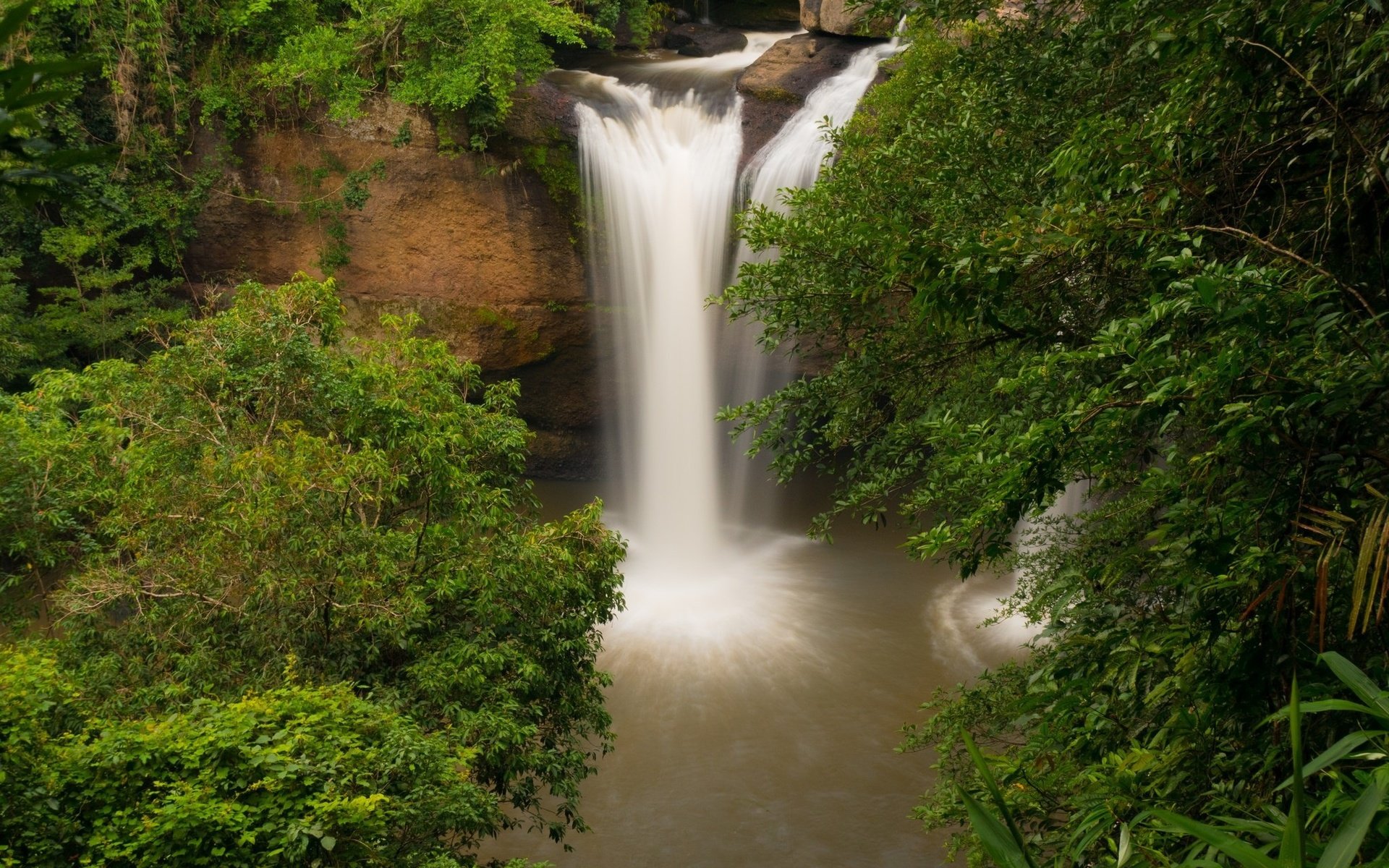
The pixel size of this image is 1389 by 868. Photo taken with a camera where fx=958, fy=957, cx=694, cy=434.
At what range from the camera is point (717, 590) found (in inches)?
592

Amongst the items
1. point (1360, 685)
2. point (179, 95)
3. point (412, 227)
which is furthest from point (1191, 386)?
point (179, 95)

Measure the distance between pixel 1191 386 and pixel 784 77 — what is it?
1527 cm

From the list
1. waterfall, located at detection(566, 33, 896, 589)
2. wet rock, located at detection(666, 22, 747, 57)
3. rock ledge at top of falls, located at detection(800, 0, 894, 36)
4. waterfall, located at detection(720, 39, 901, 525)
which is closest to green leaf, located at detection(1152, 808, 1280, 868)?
waterfall, located at detection(720, 39, 901, 525)

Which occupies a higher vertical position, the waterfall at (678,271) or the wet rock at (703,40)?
the wet rock at (703,40)

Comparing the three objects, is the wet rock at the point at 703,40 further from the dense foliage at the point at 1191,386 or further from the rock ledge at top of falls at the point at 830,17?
the dense foliage at the point at 1191,386

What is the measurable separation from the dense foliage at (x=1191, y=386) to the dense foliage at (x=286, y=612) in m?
2.78

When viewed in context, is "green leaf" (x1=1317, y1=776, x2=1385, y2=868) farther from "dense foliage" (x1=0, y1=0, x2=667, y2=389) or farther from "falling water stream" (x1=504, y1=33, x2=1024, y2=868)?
"dense foliage" (x1=0, y1=0, x2=667, y2=389)

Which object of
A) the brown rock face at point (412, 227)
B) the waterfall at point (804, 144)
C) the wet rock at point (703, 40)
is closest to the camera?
the waterfall at point (804, 144)

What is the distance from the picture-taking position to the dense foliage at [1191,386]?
9.44 ft

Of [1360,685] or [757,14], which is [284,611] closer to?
[1360,685]

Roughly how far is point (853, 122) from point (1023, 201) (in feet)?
18.3

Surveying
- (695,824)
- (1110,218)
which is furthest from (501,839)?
(1110,218)

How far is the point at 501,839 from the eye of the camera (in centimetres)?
934

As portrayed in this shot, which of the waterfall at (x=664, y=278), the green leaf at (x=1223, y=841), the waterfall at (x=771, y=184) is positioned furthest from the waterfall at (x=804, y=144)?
the green leaf at (x=1223, y=841)
